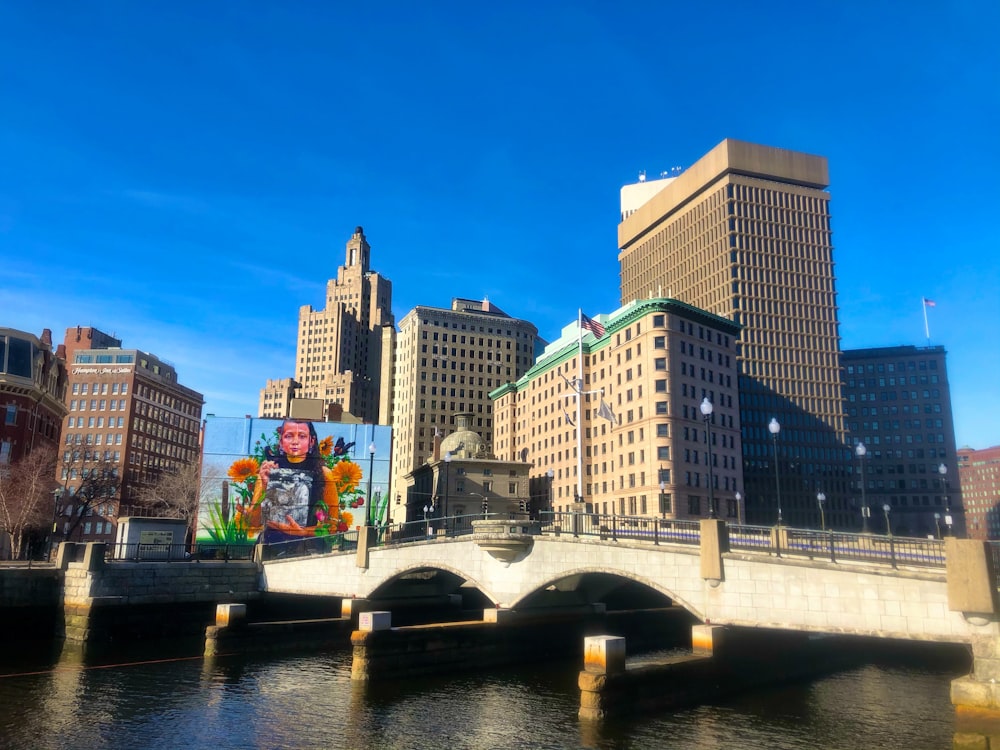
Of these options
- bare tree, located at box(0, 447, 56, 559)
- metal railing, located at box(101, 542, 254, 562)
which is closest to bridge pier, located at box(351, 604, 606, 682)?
metal railing, located at box(101, 542, 254, 562)

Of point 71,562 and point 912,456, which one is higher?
point 912,456

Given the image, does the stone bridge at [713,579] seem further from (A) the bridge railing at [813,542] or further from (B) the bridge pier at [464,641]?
(B) the bridge pier at [464,641]

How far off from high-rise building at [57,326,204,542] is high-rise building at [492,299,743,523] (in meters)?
74.4

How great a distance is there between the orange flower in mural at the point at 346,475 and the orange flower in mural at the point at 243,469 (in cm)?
974

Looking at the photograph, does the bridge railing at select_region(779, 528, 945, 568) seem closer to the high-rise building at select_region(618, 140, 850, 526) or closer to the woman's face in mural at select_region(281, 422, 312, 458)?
the woman's face in mural at select_region(281, 422, 312, 458)

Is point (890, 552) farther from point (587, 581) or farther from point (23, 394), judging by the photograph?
point (23, 394)

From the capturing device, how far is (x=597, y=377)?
11475 centimetres

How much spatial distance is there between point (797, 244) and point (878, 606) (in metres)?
133

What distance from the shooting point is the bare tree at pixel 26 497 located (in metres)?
66.4

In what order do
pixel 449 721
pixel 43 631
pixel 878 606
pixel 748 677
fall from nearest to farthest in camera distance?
pixel 878 606 → pixel 449 721 → pixel 748 677 → pixel 43 631

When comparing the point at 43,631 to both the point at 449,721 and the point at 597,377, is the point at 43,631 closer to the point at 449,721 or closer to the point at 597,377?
the point at 449,721

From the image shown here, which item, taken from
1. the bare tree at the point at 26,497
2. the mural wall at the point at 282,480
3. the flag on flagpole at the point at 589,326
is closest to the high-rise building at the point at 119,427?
the mural wall at the point at 282,480

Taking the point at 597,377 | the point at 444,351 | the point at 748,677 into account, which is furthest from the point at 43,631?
the point at 444,351

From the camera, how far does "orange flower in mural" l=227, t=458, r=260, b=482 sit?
9912cm
